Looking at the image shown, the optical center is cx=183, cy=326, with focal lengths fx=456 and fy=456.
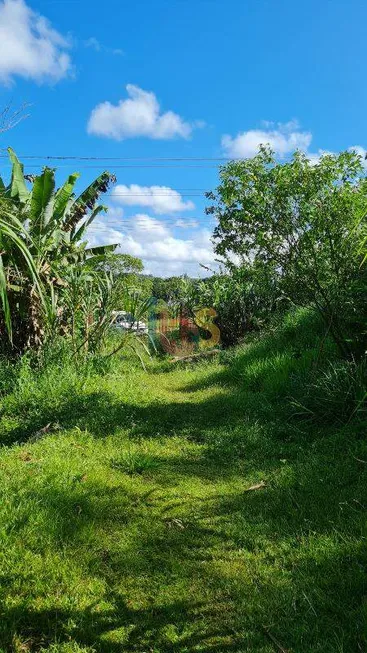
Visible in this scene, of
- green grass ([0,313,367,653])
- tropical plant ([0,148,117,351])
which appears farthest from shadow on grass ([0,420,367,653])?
tropical plant ([0,148,117,351])

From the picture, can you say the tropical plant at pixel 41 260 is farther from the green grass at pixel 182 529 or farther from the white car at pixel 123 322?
the green grass at pixel 182 529

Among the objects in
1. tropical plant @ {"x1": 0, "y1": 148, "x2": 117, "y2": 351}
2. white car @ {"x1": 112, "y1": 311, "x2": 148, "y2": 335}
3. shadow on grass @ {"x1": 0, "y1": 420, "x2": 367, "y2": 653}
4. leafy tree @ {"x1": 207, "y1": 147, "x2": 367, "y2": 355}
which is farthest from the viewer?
white car @ {"x1": 112, "y1": 311, "x2": 148, "y2": 335}

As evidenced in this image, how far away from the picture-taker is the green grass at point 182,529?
220 cm

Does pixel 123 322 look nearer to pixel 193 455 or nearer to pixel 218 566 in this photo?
pixel 193 455

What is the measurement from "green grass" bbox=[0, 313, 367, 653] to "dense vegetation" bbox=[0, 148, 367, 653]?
0.04 ft

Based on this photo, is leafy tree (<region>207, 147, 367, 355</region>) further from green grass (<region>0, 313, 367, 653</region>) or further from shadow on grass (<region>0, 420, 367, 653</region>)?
shadow on grass (<region>0, 420, 367, 653</region>)

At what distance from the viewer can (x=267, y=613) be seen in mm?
2275

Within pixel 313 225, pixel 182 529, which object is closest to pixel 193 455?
pixel 182 529

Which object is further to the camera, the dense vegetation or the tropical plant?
the tropical plant

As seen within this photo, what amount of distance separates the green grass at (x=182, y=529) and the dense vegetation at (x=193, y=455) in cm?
1

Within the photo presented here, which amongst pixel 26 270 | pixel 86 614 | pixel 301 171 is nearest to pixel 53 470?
pixel 86 614

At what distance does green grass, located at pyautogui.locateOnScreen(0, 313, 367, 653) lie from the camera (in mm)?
2201

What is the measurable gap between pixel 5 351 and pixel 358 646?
22.1 feet

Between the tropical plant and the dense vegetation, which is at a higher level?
the tropical plant
